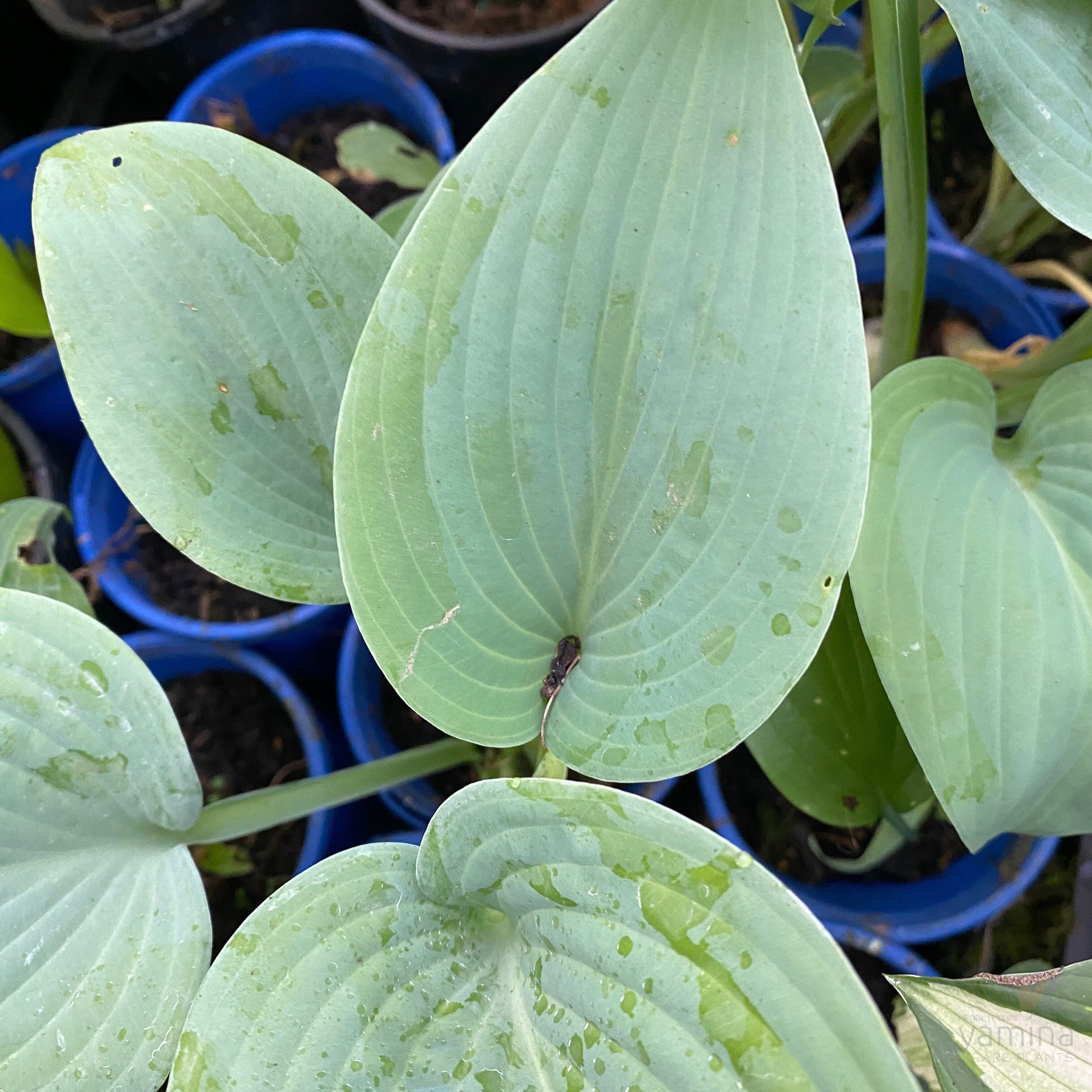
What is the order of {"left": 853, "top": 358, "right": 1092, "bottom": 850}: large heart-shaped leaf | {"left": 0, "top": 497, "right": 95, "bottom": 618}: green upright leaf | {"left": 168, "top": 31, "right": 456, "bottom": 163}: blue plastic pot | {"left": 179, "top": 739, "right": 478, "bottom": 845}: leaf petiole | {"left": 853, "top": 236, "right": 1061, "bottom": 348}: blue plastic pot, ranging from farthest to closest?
{"left": 168, "top": 31, "right": 456, "bottom": 163}: blue plastic pot < {"left": 853, "top": 236, "right": 1061, "bottom": 348}: blue plastic pot < {"left": 0, "top": 497, "right": 95, "bottom": 618}: green upright leaf < {"left": 179, "top": 739, "right": 478, "bottom": 845}: leaf petiole < {"left": 853, "top": 358, "right": 1092, "bottom": 850}: large heart-shaped leaf

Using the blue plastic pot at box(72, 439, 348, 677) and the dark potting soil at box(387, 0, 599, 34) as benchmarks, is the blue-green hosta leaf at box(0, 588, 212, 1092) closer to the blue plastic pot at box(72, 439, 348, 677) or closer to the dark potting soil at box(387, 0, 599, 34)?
the blue plastic pot at box(72, 439, 348, 677)

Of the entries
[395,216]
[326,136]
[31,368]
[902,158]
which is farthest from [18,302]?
[902,158]

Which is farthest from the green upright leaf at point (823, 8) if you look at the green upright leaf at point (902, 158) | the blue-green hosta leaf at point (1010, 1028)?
the blue-green hosta leaf at point (1010, 1028)

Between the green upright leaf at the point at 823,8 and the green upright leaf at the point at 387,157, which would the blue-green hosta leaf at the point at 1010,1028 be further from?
the green upright leaf at the point at 387,157

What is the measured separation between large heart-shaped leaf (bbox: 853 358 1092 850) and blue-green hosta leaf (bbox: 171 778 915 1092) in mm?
171

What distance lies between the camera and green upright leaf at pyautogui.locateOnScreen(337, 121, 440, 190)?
98cm

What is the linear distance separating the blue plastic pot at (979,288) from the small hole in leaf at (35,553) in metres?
0.90

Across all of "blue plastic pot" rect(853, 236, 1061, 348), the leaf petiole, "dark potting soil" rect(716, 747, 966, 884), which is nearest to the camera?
the leaf petiole

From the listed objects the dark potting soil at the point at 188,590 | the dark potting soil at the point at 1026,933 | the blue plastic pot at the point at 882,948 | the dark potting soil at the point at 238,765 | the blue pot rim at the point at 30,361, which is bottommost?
the dark potting soil at the point at 238,765

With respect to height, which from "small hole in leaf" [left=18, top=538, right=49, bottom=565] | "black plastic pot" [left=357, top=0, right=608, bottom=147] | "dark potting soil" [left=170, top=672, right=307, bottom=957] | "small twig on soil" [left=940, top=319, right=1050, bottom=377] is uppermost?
"black plastic pot" [left=357, top=0, right=608, bottom=147]

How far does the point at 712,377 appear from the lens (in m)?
0.36

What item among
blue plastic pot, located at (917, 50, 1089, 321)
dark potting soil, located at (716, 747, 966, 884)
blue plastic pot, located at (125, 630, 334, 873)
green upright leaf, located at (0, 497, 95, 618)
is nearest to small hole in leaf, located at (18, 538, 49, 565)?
green upright leaf, located at (0, 497, 95, 618)

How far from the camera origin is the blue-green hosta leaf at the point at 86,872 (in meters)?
0.43

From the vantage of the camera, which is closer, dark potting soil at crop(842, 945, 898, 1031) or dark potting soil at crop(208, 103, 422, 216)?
dark potting soil at crop(842, 945, 898, 1031)
